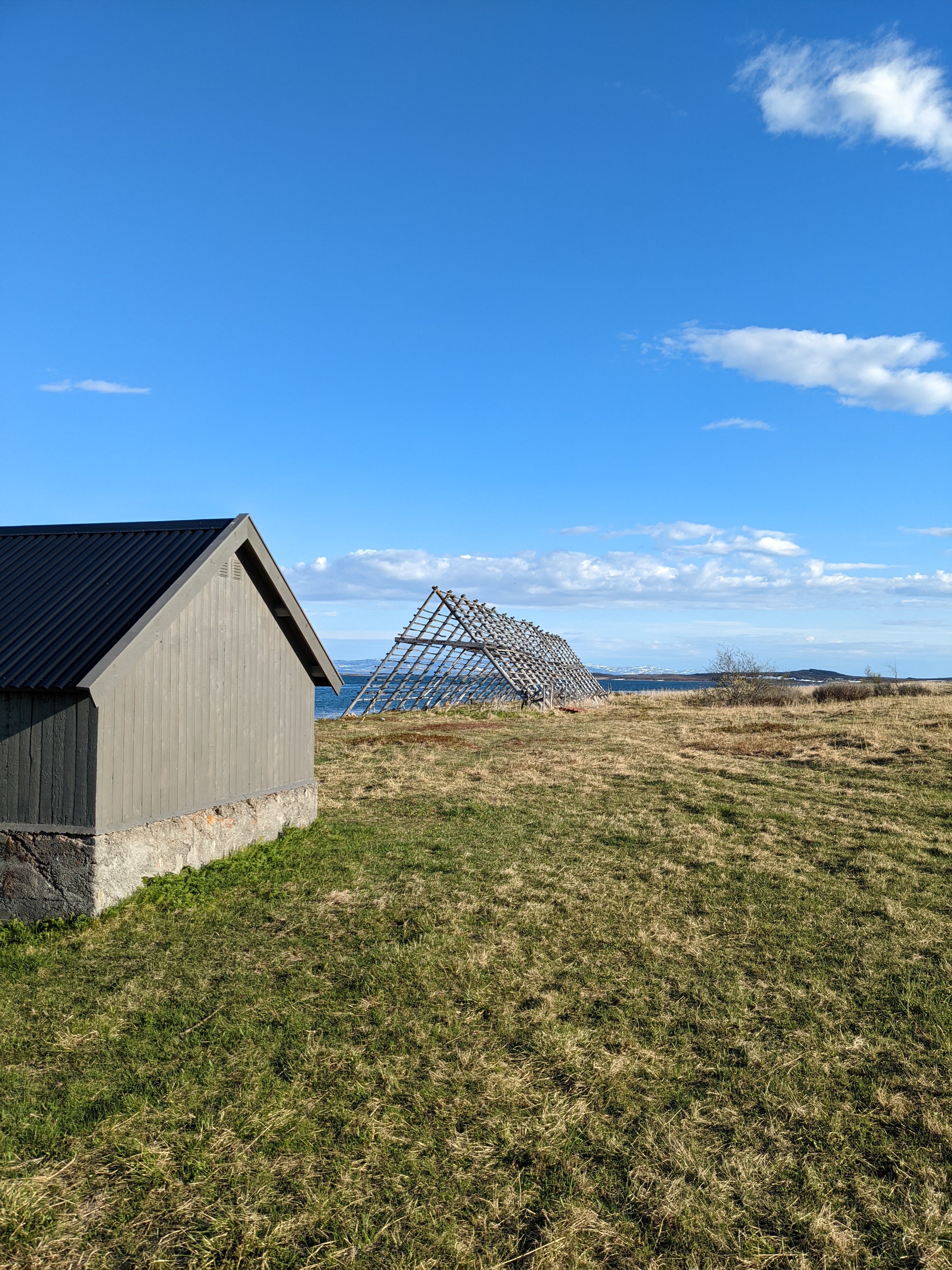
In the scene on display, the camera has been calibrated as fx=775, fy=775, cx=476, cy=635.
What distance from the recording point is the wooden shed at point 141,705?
8.49m

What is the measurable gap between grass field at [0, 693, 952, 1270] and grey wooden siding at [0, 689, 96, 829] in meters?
1.27

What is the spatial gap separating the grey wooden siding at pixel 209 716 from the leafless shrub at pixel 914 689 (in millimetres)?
34612

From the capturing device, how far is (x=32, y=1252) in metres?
3.96

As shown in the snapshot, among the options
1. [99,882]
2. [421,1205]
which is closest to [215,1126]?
[421,1205]

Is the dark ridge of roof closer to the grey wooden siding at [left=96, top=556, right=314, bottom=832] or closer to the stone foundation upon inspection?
the grey wooden siding at [left=96, top=556, right=314, bottom=832]

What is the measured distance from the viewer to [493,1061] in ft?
19.0

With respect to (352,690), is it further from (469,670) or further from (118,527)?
(118,527)

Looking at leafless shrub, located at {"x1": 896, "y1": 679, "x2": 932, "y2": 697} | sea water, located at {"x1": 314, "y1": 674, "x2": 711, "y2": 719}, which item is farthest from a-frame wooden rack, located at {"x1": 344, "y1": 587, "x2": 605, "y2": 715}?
leafless shrub, located at {"x1": 896, "y1": 679, "x2": 932, "y2": 697}

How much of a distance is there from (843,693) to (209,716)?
39.9 meters

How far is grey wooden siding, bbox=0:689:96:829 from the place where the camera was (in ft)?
27.7

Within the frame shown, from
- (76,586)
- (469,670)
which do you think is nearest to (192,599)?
(76,586)

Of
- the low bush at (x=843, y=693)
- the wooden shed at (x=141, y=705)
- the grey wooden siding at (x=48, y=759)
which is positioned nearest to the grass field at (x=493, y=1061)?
the wooden shed at (x=141, y=705)

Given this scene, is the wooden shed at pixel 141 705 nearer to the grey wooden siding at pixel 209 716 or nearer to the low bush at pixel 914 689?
the grey wooden siding at pixel 209 716

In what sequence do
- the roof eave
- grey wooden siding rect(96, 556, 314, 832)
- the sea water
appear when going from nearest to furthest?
1. the roof eave
2. grey wooden siding rect(96, 556, 314, 832)
3. the sea water
